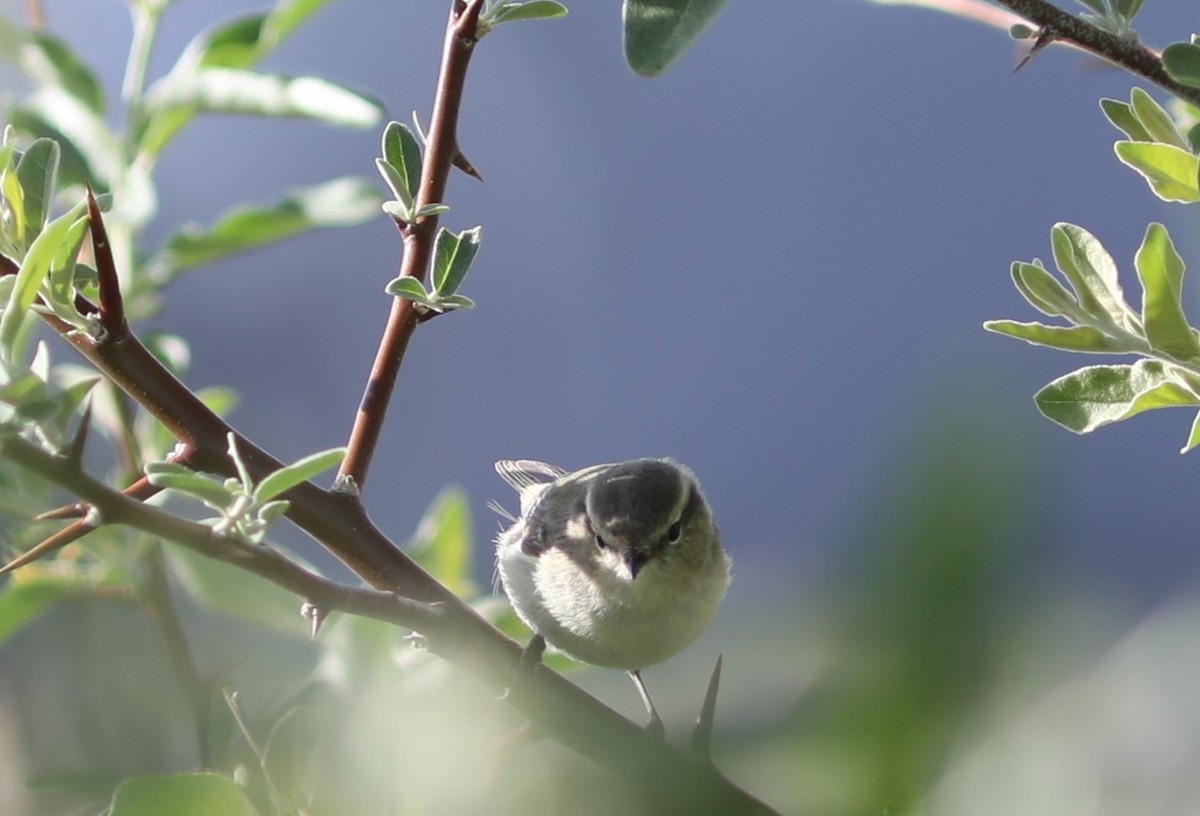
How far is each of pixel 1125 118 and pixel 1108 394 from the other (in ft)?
0.97

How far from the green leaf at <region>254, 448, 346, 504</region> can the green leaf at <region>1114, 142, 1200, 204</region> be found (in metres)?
0.72

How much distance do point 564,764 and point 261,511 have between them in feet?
1.24

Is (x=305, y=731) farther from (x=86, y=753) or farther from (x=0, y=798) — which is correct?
(x=0, y=798)

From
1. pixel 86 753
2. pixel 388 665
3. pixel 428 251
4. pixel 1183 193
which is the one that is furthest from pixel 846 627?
pixel 428 251

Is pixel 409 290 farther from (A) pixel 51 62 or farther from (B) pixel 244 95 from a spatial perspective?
(A) pixel 51 62

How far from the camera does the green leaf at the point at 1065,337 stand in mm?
1008

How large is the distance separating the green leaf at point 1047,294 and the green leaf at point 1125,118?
0.19 meters

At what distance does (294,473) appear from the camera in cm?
90

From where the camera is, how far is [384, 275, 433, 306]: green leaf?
1.09 m

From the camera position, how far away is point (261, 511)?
0.91 metres

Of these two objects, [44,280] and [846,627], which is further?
[44,280]

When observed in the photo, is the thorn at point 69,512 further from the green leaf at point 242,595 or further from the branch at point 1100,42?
the branch at point 1100,42

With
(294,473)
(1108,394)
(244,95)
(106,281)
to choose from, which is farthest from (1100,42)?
(244,95)

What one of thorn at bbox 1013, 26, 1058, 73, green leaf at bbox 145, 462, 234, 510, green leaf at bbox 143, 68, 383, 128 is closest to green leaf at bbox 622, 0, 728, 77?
thorn at bbox 1013, 26, 1058, 73
